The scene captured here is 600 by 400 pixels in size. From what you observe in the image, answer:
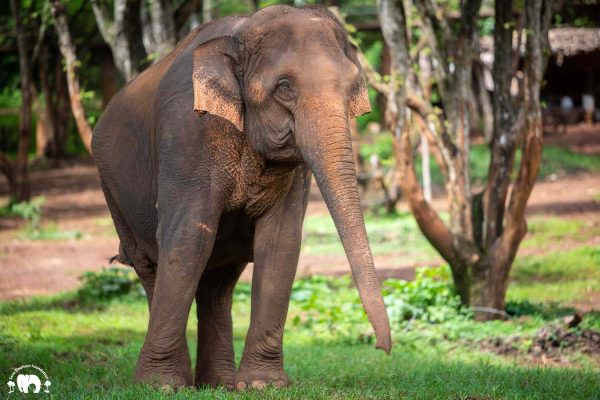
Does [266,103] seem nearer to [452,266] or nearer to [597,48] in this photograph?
[452,266]

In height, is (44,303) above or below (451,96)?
below

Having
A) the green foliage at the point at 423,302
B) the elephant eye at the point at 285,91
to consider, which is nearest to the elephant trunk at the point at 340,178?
the elephant eye at the point at 285,91

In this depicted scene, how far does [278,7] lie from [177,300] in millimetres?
1685

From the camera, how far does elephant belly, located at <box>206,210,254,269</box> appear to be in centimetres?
631

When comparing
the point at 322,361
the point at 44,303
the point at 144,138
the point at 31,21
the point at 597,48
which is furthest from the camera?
the point at 597,48

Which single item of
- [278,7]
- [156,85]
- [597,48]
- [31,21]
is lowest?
[597,48]

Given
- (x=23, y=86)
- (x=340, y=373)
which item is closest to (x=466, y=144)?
(x=340, y=373)

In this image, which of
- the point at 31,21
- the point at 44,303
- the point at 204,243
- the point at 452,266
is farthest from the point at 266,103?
the point at 31,21

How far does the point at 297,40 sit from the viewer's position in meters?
5.66

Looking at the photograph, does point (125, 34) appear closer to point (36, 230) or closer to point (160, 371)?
point (160, 371)

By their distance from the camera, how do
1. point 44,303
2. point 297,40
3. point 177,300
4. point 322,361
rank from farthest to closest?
point 44,303, point 322,361, point 177,300, point 297,40

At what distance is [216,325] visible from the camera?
705cm

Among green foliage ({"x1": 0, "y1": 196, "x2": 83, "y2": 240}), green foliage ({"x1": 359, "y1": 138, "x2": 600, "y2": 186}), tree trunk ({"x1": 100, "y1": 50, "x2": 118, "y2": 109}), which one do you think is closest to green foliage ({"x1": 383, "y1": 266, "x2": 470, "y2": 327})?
green foliage ({"x1": 0, "y1": 196, "x2": 83, "y2": 240})

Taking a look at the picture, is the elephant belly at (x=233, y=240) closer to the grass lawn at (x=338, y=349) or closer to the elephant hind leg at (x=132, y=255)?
the elephant hind leg at (x=132, y=255)
